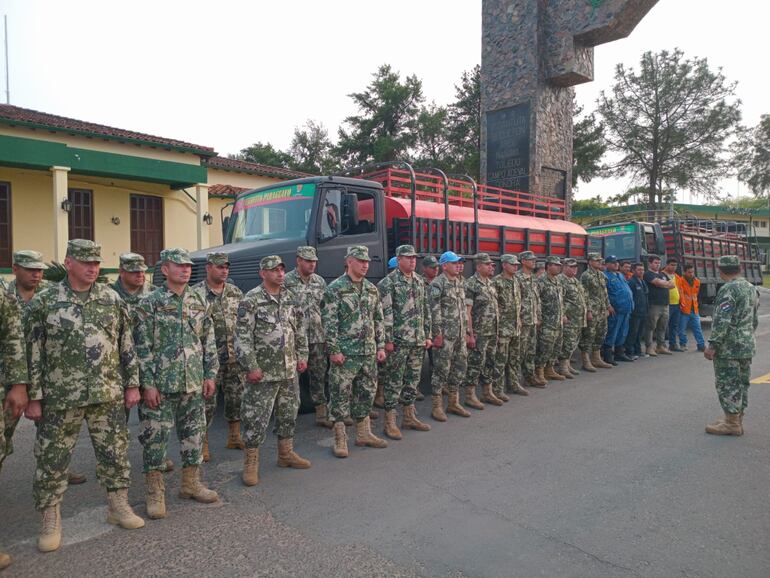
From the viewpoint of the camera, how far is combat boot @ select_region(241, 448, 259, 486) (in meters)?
4.05

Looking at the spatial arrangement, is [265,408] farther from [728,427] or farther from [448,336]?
[728,427]

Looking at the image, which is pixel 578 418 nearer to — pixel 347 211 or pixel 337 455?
pixel 337 455

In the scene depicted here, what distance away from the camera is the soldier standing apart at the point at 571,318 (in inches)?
318

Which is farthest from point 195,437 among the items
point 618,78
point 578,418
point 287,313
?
point 618,78

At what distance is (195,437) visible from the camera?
3779mm

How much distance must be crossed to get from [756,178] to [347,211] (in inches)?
1731

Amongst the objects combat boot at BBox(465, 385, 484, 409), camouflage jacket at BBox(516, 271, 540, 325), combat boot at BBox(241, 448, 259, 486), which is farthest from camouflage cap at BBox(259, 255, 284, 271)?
camouflage jacket at BBox(516, 271, 540, 325)

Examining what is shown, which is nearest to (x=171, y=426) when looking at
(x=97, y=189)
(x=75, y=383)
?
(x=75, y=383)

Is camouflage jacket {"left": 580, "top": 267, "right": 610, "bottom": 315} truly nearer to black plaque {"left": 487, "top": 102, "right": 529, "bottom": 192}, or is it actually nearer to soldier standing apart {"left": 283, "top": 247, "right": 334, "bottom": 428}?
soldier standing apart {"left": 283, "top": 247, "right": 334, "bottom": 428}

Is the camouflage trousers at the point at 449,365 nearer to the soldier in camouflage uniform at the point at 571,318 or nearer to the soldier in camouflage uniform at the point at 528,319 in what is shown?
the soldier in camouflage uniform at the point at 528,319

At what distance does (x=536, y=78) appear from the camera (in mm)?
14391

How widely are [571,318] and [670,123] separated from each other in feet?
93.2

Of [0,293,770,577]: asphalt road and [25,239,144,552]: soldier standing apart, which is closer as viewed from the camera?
[0,293,770,577]: asphalt road

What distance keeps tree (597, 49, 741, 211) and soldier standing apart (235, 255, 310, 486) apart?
32.0 m
